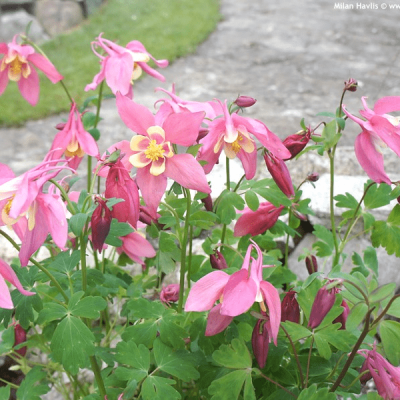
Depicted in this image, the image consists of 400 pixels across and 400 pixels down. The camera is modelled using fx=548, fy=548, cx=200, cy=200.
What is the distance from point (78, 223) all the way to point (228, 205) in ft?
1.12

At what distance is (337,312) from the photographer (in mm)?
1036

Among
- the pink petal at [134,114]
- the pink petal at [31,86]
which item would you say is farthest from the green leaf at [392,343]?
the pink petal at [31,86]

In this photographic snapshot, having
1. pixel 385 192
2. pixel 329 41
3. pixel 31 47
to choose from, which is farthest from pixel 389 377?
pixel 329 41

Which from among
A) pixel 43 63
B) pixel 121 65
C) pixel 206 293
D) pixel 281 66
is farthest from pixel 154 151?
pixel 281 66

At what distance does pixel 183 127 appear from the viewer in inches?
36.5

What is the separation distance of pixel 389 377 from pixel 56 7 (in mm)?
6144

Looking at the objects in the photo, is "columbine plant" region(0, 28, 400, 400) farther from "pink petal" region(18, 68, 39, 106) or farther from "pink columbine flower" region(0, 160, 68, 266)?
"pink petal" region(18, 68, 39, 106)

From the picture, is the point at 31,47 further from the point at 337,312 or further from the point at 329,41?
the point at 329,41

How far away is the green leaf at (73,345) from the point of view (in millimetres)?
1027

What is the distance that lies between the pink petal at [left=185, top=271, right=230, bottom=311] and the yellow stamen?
8.9 inches

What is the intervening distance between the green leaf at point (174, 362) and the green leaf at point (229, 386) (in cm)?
6

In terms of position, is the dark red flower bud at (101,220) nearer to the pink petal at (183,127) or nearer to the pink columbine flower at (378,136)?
the pink petal at (183,127)

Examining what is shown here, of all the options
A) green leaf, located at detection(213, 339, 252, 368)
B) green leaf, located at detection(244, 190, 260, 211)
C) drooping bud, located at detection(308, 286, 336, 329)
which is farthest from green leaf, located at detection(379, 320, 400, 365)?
green leaf, located at detection(244, 190, 260, 211)

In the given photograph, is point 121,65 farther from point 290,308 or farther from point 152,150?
point 290,308
